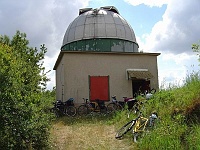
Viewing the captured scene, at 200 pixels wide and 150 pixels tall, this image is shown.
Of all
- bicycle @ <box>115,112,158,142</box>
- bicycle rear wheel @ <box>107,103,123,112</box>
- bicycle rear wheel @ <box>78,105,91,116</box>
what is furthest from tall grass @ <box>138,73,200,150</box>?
bicycle rear wheel @ <box>78,105,91,116</box>

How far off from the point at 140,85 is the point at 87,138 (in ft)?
30.2

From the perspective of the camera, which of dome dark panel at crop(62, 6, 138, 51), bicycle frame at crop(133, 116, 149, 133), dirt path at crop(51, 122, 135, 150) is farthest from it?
dome dark panel at crop(62, 6, 138, 51)

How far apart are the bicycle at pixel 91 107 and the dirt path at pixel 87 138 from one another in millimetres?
3298

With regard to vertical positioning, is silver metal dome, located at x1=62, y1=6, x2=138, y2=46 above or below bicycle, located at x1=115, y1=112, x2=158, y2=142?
above

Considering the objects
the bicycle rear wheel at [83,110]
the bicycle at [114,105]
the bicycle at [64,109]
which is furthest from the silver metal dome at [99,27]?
the bicycle at [64,109]

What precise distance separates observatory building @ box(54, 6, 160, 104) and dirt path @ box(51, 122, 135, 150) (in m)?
4.68

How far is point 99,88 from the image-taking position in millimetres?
15828

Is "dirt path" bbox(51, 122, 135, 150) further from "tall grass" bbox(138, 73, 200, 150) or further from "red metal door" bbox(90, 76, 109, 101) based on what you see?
"red metal door" bbox(90, 76, 109, 101)

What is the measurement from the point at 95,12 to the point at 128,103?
8706 millimetres

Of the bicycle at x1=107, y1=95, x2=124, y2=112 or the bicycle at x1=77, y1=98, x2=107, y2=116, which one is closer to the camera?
the bicycle at x1=77, y1=98, x2=107, y2=116

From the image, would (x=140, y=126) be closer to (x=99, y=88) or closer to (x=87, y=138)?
(x=87, y=138)

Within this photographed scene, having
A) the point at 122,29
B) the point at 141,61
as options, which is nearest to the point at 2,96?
the point at 141,61

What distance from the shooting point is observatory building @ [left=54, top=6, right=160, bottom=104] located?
15.7m

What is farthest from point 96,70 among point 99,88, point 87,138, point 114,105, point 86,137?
point 87,138
